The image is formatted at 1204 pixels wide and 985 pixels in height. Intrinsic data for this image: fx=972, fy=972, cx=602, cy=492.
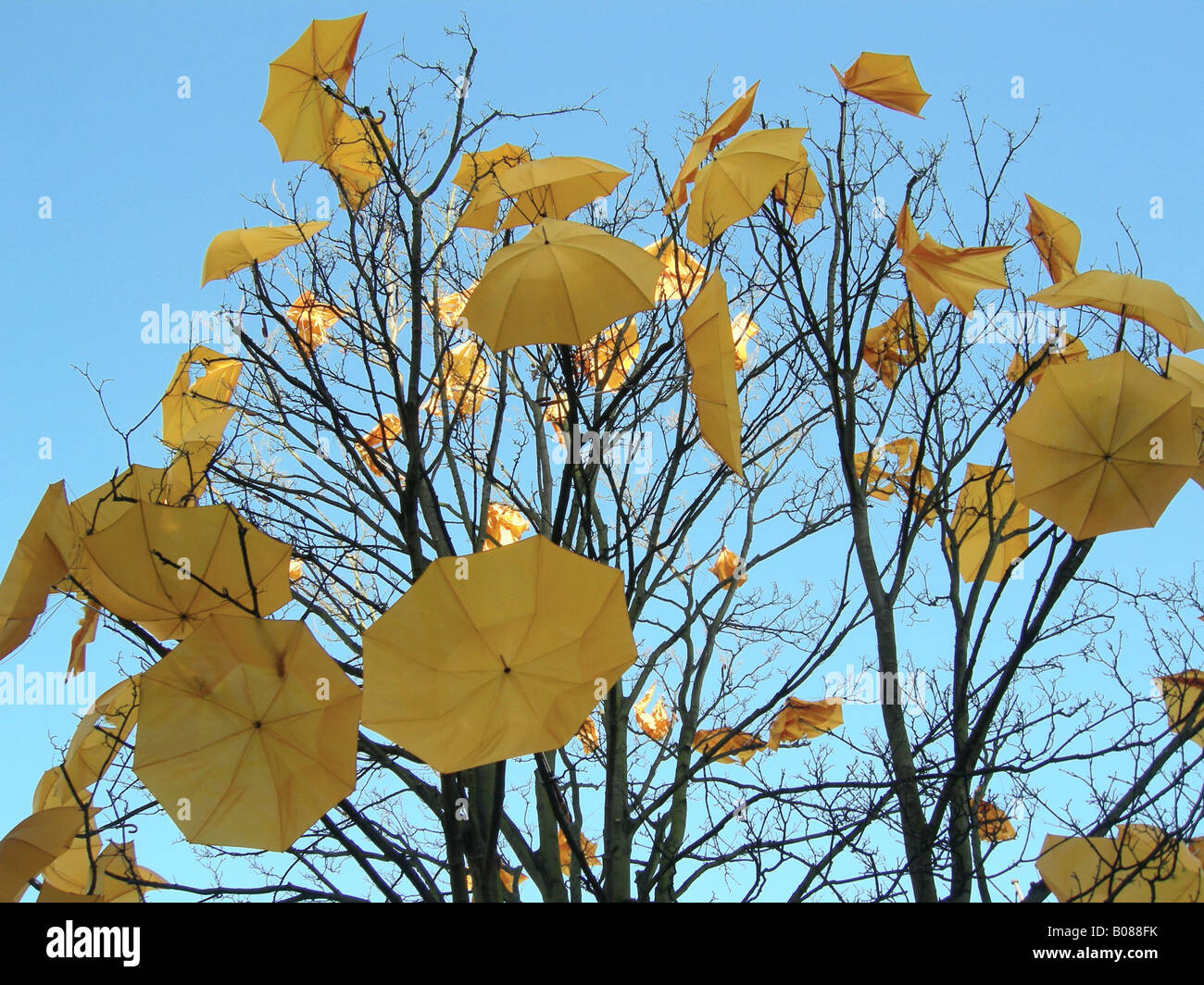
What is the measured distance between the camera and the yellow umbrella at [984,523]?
6977mm

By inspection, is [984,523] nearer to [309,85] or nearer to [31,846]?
[309,85]

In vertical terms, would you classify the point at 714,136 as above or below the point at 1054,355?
above

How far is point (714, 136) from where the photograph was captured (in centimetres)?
643

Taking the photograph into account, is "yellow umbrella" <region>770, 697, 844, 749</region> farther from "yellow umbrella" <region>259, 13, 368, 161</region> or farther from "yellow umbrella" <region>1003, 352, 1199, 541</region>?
"yellow umbrella" <region>259, 13, 368, 161</region>

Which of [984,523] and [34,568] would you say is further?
[984,523]

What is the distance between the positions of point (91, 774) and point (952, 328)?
253 inches

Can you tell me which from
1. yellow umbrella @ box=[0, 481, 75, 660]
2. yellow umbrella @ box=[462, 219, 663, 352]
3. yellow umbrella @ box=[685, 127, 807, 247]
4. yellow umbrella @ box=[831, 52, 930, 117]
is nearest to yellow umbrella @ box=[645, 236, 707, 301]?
yellow umbrella @ box=[685, 127, 807, 247]

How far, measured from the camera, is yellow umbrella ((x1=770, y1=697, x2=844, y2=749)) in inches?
273

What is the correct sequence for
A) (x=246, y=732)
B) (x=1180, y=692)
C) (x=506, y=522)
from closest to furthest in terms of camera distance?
(x=246, y=732)
(x=1180, y=692)
(x=506, y=522)

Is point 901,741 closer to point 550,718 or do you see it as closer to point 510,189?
point 550,718

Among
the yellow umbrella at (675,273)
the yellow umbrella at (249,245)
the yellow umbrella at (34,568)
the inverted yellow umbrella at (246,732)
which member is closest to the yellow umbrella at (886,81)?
the yellow umbrella at (675,273)

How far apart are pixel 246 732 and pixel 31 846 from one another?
166 centimetres

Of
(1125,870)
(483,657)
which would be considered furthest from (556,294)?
(1125,870)
